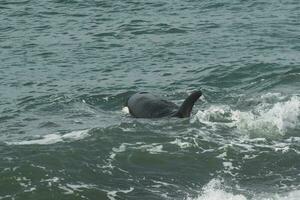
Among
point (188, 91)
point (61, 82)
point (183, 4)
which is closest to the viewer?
point (188, 91)

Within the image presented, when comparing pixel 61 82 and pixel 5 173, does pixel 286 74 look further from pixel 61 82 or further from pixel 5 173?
pixel 5 173

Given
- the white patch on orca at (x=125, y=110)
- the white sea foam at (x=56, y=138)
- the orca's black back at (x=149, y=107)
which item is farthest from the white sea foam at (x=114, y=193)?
the white patch on orca at (x=125, y=110)

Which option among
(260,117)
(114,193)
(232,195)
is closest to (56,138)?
(114,193)

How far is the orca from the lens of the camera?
60.8ft

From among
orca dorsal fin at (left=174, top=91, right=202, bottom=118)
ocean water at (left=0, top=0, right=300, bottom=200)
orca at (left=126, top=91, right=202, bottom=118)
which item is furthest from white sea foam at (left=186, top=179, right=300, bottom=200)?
orca at (left=126, top=91, right=202, bottom=118)

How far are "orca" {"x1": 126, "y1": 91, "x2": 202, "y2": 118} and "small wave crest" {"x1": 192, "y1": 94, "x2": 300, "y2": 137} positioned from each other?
18.7 inches

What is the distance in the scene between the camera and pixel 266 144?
1677 centimetres

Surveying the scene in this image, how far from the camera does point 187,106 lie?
18359mm

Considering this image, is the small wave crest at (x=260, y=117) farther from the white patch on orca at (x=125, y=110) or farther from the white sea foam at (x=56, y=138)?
the white sea foam at (x=56, y=138)

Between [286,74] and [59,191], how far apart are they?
37.7 feet

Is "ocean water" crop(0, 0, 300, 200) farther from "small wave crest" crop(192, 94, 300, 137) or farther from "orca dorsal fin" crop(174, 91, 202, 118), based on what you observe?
"orca dorsal fin" crop(174, 91, 202, 118)

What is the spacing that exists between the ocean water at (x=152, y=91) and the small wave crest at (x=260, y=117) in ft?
0.16

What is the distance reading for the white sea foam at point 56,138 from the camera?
1733 cm

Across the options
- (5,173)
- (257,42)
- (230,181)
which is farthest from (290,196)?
(257,42)
